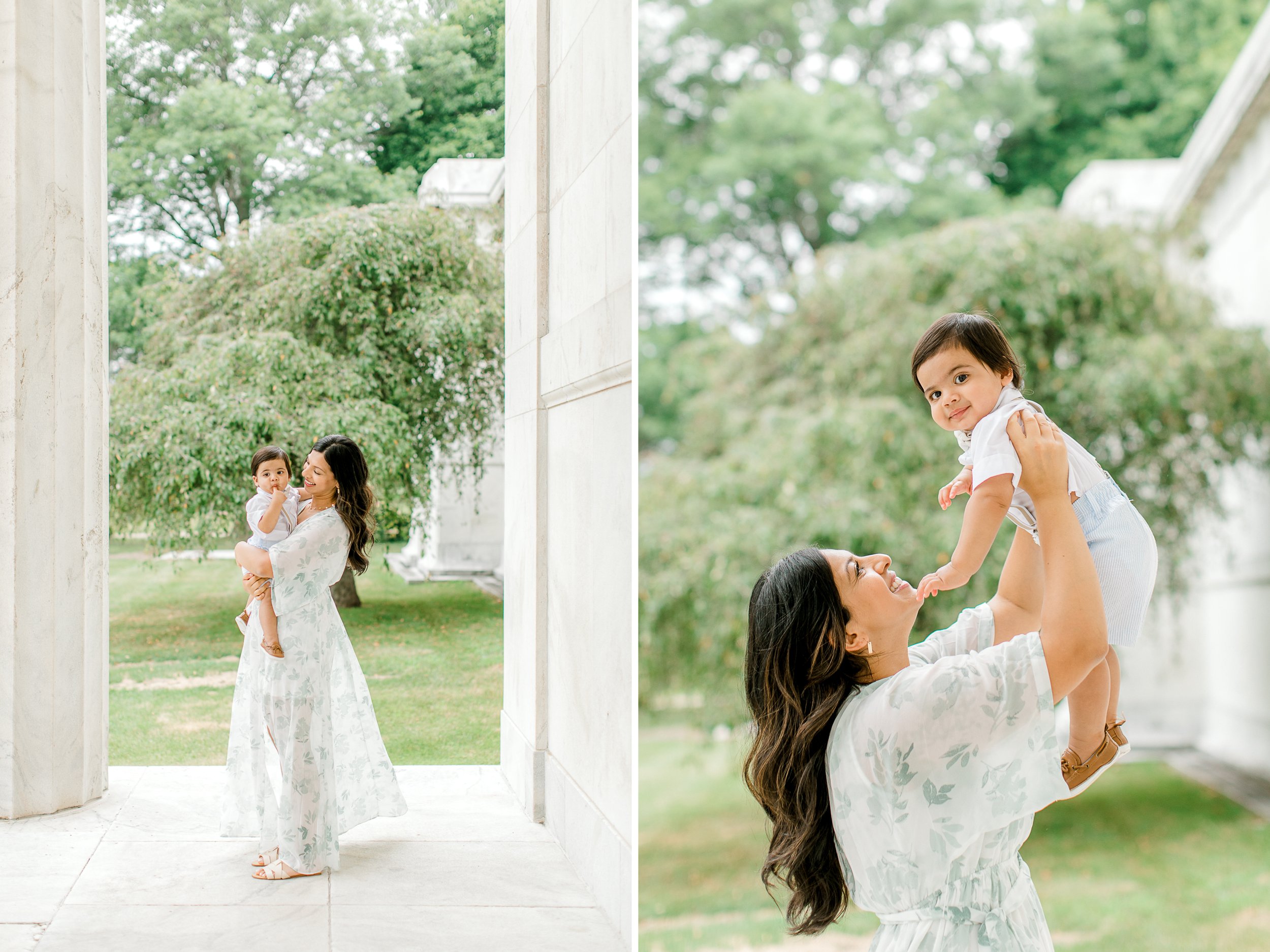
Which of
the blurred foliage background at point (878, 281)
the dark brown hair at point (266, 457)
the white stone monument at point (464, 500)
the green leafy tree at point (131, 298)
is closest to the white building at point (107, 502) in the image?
the white stone monument at point (464, 500)

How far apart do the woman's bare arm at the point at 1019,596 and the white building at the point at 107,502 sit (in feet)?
5.18

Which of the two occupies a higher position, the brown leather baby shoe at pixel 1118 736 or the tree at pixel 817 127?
the tree at pixel 817 127

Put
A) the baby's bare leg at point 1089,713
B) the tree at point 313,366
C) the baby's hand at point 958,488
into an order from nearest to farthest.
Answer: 1. the baby's bare leg at point 1089,713
2. the baby's hand at point 958,488
3. the tree at point 313,366

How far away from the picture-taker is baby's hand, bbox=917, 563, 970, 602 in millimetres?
1049

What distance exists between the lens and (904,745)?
106 cm

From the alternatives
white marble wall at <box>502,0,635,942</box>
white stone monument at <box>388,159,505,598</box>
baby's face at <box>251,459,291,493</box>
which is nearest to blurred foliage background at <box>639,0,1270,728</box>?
white stone monument at <box>388,159,505,598</box>

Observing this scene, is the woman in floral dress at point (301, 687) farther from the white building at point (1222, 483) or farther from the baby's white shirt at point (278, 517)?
the white building at point (1222, 483)

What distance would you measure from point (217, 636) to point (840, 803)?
3.35 metres

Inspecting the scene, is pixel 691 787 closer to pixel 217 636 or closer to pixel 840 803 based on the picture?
pixel 217 636

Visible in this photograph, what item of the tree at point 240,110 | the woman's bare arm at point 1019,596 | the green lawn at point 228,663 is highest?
the tree at point 240,110

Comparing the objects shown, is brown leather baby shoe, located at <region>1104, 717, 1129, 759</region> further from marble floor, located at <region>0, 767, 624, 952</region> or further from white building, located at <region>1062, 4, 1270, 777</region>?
white building, located at <region>1062, 4, 1270, 777</region>

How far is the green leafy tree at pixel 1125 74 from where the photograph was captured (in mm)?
6461

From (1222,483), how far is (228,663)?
4.63 m

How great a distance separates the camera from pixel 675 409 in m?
6.35
